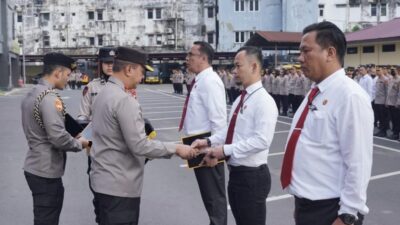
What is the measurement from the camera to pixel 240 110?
425 cm

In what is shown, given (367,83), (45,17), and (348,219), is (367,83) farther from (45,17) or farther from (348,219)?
(45,17)

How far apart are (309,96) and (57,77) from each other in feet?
8.23

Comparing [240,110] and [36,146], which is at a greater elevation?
[240,110]

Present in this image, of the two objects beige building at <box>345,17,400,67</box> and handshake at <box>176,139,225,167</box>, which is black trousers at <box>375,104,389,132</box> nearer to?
handshake at <box>176,139,225,167</box>

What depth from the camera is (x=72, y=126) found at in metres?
4.59

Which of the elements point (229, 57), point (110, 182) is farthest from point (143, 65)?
point (229, 57)

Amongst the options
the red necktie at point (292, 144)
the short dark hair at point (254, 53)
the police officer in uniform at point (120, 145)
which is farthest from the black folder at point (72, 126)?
the red necktie at point (292, 144)

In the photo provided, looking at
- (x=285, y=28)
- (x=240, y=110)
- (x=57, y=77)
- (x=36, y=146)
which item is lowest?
(x=36, y=146)

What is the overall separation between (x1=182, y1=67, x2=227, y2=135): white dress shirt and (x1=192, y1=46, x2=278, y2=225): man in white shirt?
0.66 m

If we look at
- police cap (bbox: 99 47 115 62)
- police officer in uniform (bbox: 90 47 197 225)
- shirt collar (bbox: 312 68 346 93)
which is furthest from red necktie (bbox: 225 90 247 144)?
police cap (bbox: 99 47 115 62)

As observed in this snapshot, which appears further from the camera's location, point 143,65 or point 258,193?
point 258,193

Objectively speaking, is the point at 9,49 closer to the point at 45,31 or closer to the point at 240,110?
the point at 45,31

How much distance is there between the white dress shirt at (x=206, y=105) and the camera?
4.98 meters

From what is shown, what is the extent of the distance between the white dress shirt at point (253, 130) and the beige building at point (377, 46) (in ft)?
71.8
